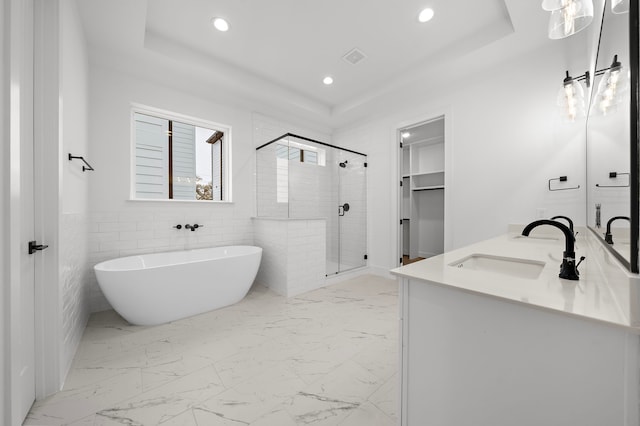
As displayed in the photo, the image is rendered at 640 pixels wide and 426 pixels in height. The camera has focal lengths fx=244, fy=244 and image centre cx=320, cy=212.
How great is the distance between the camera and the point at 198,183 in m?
3.64

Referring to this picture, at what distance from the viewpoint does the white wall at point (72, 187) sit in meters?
1.55

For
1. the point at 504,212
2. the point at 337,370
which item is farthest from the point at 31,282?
the point at 504,212

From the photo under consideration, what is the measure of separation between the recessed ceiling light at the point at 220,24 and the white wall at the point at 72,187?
0.99 metres

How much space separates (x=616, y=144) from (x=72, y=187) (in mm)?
3275

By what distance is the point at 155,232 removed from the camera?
290 cm

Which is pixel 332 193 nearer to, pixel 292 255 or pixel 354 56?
pixel 292 255

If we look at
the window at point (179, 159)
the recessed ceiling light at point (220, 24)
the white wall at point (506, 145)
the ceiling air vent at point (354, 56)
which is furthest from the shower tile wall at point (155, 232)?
the white wall at point (506, 145)

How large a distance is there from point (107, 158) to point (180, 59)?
4.33 ft

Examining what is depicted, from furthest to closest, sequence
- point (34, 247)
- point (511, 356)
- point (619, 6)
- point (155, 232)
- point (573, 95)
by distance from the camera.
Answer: point (155, 232), point (573, 95), point (34, 247), point (619, 6), point (511, 356)

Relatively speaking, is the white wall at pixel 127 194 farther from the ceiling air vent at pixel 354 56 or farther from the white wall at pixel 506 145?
the white wall at pixel 506 145

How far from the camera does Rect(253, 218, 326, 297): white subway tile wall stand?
9.88 feet

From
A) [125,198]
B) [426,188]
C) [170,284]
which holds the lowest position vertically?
[170,284]

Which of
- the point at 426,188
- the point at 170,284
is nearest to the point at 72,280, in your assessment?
the point at 170,284

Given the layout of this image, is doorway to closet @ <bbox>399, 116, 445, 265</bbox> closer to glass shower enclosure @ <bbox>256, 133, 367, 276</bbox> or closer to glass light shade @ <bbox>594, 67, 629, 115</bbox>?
glass shower enclosure @ <bbox>256, 133, 367, 276</bbox>
